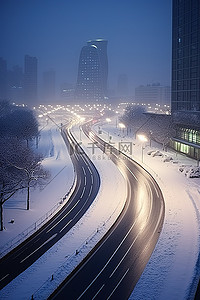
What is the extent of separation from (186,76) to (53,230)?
2293 inches

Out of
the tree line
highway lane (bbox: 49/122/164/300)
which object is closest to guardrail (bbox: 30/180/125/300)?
highway lane (bbox: 49/122/164/300)

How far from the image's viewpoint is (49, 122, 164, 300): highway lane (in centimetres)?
2102

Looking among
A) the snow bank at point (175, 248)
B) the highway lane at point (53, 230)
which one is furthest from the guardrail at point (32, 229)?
the snow bank at point (175, 248)

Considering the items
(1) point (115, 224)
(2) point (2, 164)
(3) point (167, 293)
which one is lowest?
(3) point (167, 293)

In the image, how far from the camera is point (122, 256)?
25500 mm

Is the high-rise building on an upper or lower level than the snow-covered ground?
upper

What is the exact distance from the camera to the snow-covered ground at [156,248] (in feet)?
69.8

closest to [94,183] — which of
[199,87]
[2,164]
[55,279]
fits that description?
[2,164]

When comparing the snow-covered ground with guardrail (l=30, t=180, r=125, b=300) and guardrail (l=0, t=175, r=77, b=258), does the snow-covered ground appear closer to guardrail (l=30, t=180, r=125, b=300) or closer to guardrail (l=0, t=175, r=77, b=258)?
guardrail (l=30, t=180, r=125, b=300)

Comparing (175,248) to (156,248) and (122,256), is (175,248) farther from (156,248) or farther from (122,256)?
(122,256)

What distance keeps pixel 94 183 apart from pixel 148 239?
20.2m

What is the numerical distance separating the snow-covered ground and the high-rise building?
17.4 meters

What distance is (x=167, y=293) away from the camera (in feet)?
68.1

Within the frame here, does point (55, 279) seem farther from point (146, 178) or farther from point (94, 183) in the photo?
point (146, 178)
